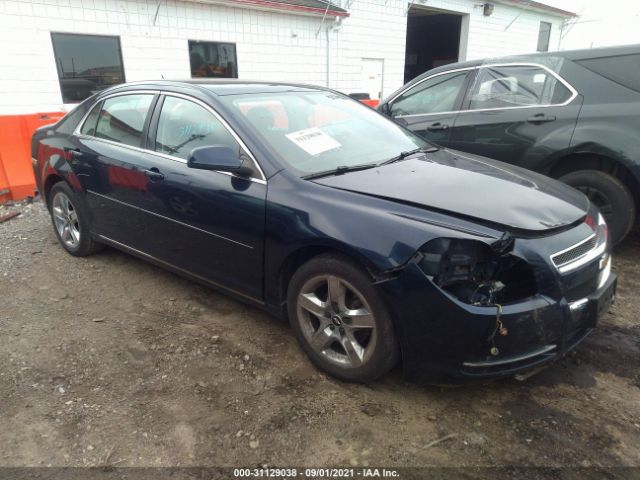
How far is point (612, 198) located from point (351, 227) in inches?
117

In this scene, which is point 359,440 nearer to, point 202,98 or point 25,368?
point 25,368

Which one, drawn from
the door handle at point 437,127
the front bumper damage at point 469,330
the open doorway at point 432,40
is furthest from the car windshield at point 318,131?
the open doorway at point 432,40

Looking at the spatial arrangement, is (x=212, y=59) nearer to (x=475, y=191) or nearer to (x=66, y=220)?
(x=66, y=220)

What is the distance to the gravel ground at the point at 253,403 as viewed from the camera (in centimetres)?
224

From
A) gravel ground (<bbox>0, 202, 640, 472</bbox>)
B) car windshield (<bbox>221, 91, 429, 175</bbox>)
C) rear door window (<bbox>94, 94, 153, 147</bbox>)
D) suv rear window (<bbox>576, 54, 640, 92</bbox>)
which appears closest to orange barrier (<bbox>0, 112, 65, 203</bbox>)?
rear door window (<bbox>94, 94, 153, 147</bbox>)

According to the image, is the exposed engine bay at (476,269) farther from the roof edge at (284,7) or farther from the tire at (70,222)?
the roof edge at (284,7)

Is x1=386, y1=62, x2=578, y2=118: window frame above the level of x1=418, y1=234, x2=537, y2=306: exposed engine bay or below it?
above

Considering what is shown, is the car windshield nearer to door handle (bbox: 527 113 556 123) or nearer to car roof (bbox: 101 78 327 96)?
car roof (bbox: 101 78 327 96)

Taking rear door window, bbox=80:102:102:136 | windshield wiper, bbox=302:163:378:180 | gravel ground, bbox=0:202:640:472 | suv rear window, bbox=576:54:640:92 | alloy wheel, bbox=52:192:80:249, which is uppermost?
suv rear window, bbox=576:54:640:92

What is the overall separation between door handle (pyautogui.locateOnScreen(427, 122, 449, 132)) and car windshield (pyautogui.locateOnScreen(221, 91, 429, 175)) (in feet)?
4.87

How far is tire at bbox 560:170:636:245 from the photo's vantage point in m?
4.13

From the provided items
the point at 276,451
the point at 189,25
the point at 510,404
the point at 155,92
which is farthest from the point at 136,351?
the point at 189,25

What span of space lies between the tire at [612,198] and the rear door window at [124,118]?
12.4 ft

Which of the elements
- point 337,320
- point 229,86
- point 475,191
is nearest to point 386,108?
point 229,86
